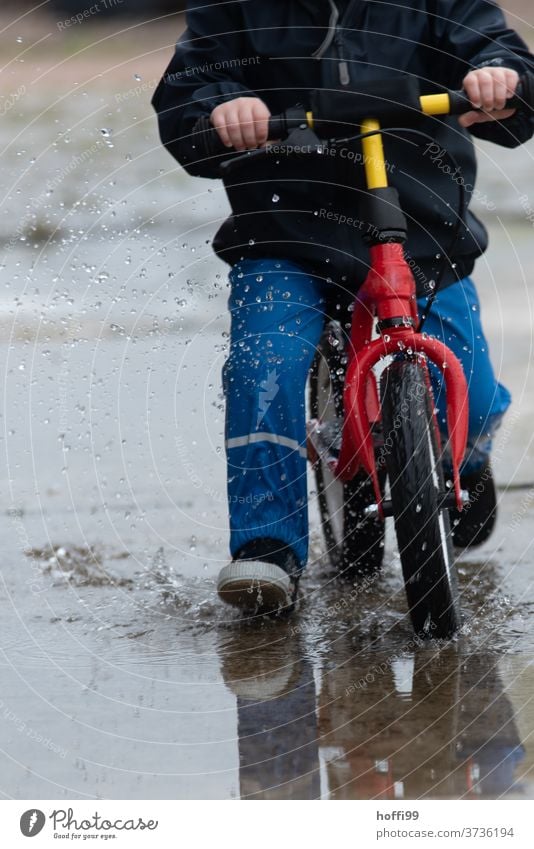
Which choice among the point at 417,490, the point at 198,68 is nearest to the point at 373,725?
the point at 417,490

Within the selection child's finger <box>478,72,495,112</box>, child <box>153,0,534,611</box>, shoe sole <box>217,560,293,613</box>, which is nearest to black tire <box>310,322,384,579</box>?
child <box>153,0,534,611</box>

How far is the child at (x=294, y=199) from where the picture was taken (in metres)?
2.56

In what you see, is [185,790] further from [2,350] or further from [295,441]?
[2,350]

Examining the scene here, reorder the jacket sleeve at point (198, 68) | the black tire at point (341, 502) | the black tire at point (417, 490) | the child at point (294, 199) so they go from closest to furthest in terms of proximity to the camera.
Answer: the black tire at point (417, 490) < the child at point (294, 199) < the jacket sleeve at point (198, 68) < the black tire at point (341, 502)

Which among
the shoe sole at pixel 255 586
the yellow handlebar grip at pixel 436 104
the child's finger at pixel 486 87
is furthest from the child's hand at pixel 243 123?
the shoe sole at pixel 255 586

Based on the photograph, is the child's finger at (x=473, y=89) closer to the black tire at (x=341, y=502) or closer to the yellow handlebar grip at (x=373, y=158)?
the yellow handlebar grip at (x=373, y=158)

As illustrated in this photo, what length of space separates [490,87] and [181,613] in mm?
1191

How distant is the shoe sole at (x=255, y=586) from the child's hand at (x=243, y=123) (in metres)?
0.79

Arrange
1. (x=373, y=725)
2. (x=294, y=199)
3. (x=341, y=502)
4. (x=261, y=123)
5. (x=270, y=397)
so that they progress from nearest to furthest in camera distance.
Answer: (x=373, y=725) → (x=261, y=123) → (x=270, y=397) → (x=294, y=199) → (x=341, y=502)

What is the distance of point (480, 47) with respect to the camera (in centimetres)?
262

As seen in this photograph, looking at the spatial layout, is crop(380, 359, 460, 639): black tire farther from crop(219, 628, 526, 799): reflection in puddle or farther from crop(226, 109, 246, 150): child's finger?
crop(226, 109, 246, 150): child's finger

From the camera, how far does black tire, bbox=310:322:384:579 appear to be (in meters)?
2.88

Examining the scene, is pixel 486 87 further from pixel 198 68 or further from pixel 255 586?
pixel 255 586

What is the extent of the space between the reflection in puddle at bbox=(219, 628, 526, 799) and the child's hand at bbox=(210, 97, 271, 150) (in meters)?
0.93
